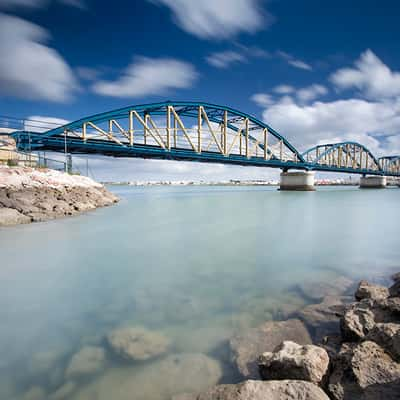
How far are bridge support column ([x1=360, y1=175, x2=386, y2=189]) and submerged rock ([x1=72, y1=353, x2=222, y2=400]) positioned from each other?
347ft

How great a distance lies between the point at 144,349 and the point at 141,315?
36.1 inches

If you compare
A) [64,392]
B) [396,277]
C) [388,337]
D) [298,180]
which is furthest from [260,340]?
[298,180]

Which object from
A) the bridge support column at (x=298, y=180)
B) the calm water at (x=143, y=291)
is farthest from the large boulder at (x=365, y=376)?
the bridge support column at (x=298, y=180)

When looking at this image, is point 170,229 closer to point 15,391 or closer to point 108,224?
point 108,224

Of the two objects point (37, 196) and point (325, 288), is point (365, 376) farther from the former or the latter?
point (37, 196)

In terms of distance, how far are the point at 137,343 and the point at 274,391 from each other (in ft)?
6.30

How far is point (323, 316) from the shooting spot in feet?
12.1

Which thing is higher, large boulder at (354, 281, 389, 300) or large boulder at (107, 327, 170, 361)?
large boulder at (354, 281, 389, 300)

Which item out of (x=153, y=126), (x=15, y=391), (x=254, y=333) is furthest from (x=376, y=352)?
(x=153, y=126)

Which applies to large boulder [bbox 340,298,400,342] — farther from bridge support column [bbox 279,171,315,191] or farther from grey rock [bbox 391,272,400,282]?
bridge support column [bbox 279,171,315,191]

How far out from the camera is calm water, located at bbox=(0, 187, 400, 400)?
8.79 ft

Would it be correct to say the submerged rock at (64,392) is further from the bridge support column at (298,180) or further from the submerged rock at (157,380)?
the bridge support column at (298,180)

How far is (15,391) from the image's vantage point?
8.14 feet

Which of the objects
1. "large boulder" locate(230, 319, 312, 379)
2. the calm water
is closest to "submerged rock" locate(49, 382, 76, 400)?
the calm water
